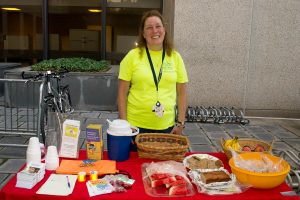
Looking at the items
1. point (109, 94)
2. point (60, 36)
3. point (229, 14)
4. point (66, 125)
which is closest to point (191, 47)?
point (229, 14)

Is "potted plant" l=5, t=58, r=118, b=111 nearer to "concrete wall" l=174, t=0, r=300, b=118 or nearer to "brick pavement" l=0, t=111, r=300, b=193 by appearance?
"brick pavement" l=0, t=111, r=300, b=193

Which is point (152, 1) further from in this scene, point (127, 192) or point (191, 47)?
point (127, 192)

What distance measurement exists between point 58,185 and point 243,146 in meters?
1.54

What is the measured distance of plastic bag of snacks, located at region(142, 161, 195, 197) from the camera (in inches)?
87.7

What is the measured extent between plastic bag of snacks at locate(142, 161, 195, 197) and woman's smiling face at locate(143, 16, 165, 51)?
3.95ft

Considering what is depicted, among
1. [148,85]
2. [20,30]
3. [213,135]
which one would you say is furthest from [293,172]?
[20,30]

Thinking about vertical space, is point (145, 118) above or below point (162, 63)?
below

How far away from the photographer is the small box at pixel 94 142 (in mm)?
2635

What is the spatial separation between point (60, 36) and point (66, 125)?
901 cm

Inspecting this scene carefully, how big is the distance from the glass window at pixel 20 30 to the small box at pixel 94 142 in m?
9.09

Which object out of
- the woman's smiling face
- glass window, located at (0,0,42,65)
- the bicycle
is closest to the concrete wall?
the bicycle

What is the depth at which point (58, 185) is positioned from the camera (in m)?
2.28

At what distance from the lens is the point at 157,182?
229cm

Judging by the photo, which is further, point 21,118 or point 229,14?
point 229,14
